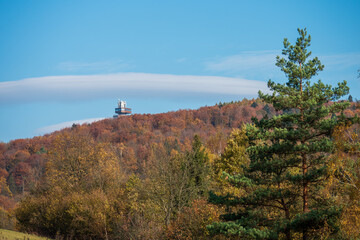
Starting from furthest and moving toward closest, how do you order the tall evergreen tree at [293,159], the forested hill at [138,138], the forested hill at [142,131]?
the forested hill at [142,131]
the forested hill at [138,138]
the tall evergreen tree at [293,159]

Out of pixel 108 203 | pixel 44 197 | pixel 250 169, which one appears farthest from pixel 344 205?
pixel 44 197

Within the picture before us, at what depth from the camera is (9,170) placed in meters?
111

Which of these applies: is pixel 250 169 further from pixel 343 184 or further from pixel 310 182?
pixel 343 184

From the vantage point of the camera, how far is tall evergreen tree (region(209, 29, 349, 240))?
18172 mm

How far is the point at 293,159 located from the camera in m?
19.5

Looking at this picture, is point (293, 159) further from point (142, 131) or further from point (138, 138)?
point (142, 131)

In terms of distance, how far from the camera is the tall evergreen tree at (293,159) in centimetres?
1817

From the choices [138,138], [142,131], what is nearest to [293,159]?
[138,138]

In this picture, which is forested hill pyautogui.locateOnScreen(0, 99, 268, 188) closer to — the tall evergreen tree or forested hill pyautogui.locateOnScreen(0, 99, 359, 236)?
forested hill pyautogui.locateOnScreen(0, 99, 359, 236)

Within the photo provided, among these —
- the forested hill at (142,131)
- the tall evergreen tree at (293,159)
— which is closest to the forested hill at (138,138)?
the forested hill at (142,131)

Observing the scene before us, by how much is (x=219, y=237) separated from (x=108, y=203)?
1492cm

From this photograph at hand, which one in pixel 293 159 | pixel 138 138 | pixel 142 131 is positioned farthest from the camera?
pixel 142 131

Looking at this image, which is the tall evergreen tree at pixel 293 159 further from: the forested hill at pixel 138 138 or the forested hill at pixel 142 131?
the forested hill at pixel 142 131

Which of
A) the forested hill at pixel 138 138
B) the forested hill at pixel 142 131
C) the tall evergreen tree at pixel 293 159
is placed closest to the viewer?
the tall evergreen tree at pixel 293 159
